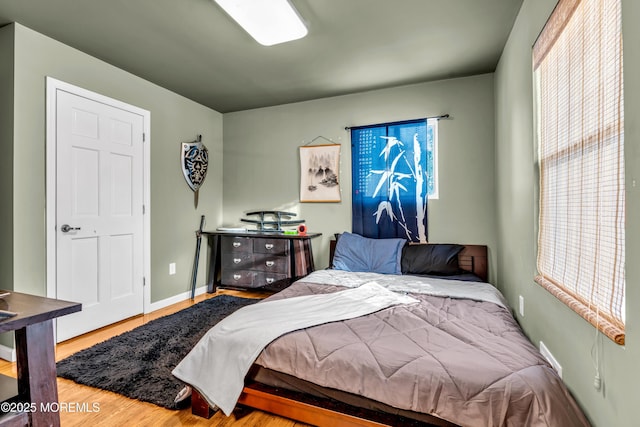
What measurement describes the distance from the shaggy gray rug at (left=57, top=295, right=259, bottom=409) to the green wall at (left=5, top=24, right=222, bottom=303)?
66 cm

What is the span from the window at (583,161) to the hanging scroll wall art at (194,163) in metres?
3.57

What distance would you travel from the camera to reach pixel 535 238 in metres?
1.88

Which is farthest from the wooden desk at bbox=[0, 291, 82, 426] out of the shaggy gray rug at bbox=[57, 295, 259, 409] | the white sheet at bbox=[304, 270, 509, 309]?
the white sheet at bbox=[304, 270, 509, 309]

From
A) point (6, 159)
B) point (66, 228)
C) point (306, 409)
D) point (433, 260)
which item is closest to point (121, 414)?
point (306, 409)

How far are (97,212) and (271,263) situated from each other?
1.82 meters

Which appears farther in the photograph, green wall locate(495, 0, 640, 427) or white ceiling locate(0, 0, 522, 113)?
white ceiling locate(0, 0, 522, 113)

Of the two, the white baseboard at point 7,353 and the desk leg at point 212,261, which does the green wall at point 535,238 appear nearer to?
the desk leg at point 212,261

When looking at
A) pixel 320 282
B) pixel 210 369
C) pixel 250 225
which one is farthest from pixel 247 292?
pixel 210 369

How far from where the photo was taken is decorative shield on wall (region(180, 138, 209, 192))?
12.9ft

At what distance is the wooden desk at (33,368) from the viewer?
1.13m

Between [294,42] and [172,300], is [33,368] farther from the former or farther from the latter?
[172,300]

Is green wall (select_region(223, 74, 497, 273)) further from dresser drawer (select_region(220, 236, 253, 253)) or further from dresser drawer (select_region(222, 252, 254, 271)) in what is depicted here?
dresser drawer (select_region(222, 252, 254, 271))

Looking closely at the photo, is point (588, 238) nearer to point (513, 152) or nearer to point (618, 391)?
point (618, 391)

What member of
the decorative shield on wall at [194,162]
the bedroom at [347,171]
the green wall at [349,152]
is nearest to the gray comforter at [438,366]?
the bedroom at [347,171]
